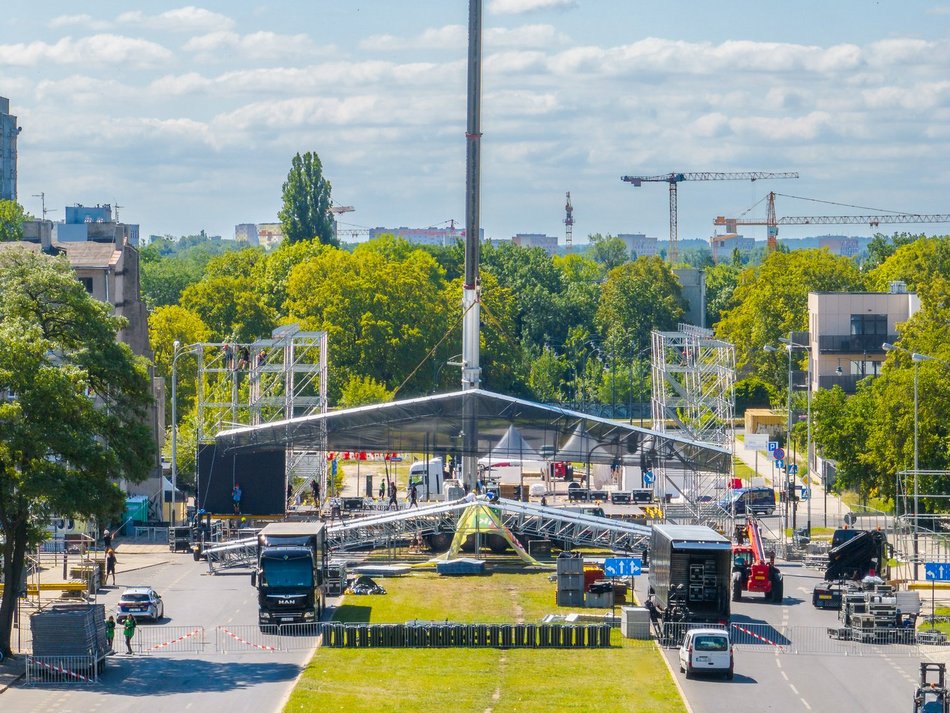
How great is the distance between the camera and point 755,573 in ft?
211

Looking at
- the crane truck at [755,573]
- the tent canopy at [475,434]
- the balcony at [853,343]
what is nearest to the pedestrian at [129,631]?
the crane truck at [755,573]

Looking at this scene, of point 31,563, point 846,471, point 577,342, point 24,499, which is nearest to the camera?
point 24,499

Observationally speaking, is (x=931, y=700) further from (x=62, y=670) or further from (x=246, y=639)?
(x=62, y=670)

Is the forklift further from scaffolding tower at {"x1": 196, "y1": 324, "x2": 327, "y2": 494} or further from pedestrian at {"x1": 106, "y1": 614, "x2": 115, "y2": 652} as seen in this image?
scaffolding tower at {"x1": 196, "y1": 324, "x2": 327, "y2": 494}

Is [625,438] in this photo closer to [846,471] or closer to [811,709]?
[846,471]

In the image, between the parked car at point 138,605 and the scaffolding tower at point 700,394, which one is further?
the scaffolding tower at point 700,394

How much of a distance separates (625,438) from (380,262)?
3138 inches

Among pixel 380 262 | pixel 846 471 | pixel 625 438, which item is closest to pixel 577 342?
pixel 380 262

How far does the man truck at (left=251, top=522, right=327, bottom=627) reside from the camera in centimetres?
5722

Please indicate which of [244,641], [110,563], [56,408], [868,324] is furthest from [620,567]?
[868,324]

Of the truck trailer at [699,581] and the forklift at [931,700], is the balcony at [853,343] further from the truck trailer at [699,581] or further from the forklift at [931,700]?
the forklift at [931,700]

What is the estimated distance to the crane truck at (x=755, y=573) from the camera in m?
63.8

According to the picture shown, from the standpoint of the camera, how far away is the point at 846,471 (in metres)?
91.9

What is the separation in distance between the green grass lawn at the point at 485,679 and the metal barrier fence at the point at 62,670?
6.13 metres
